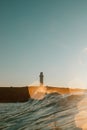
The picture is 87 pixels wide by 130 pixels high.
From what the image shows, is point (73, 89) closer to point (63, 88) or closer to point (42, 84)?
point (63, 88)

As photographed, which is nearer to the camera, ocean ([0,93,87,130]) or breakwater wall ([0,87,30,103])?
ocean ([0,93,87,130])

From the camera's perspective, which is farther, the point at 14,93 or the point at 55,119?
the point at 14,93

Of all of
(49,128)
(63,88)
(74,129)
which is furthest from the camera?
(63,88)

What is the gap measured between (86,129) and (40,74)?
29.8 meters

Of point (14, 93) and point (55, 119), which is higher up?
point (55, 119)

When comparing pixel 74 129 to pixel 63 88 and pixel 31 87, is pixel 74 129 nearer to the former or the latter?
pixel 31 87

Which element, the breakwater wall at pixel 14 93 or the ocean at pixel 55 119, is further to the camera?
the breakwater wall at pixel 14 93

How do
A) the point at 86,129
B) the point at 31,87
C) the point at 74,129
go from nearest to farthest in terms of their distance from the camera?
the point at 86,129 < the point at 74,129 < the point at 31,87

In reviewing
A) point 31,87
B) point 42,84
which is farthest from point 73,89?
point 31,87

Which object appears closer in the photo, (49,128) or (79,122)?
(79,122)

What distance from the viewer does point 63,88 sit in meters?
31.4

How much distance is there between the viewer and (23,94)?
26.8 meters

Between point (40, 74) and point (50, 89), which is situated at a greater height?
point (40, 74)

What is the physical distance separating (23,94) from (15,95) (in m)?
0.92
